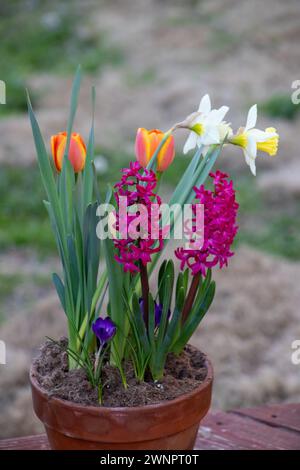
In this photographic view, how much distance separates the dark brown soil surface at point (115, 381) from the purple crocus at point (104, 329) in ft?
0.18

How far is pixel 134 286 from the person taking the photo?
791 mm

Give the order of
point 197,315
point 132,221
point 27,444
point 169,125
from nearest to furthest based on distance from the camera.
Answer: point 132,221
point 197,315
point 27,444
point 169,125

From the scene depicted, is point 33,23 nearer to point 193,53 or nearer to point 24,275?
point 193,53

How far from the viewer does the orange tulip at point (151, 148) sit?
767 mm

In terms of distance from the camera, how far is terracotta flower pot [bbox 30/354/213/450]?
72cm

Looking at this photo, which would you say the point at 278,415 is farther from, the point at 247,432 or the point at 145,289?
the point at 145,289

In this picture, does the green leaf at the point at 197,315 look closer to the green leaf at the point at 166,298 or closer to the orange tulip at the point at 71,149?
the green leaf at the point at 166,298

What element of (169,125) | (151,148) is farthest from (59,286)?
(169,125)

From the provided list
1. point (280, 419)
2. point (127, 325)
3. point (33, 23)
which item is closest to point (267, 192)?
point (280, 419)

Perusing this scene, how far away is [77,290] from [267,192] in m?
2.60

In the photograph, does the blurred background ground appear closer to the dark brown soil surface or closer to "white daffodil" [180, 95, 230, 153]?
the dark brown soil surface

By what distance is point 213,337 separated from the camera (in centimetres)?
215

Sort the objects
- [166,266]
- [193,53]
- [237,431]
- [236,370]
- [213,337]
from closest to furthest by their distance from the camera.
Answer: [166,266]
[237,431]
[236,370]
[213,337]
[193,53]

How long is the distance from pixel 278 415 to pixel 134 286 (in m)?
0.41
